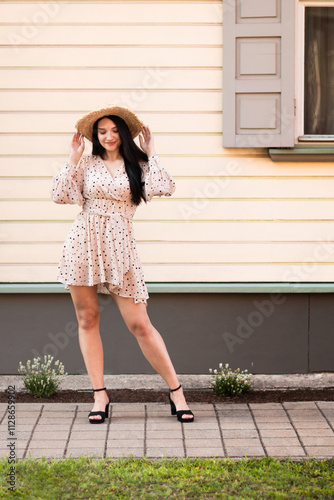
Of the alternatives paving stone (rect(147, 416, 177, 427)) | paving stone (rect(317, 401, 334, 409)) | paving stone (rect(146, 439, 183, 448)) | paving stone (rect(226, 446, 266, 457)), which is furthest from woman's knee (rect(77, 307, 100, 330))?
paving stone (rect(317, 401, 334, 409))

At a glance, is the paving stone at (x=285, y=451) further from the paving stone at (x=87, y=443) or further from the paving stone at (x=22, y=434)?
the paving stone at (x=22, y=434)

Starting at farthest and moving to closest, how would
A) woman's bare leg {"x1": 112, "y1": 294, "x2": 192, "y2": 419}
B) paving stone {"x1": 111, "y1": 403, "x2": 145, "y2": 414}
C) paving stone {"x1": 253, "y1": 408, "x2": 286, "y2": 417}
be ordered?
1. paving stone {"x1": 111, "y1": 403, "x2": 145, "y2": 414}
2. paving stone {"x1": 253, "y1": 408, "x2": 286, "y2": 417}
3. woman's bare leg {"x1": 112, "y1": 294, "x2": 192, "y2": 419}

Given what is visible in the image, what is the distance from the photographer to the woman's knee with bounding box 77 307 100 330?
477 cm

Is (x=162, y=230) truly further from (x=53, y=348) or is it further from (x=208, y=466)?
(x=208, y=466)

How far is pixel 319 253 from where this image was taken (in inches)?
225

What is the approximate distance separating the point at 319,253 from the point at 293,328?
597 mm

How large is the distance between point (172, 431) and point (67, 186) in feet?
Result: 5.28

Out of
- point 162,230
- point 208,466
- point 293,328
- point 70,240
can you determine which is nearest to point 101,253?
point 70,240

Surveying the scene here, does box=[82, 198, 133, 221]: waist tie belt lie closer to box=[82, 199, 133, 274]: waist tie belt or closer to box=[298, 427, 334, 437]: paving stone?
box=[82, 199, 133, 274]: waist tie belt

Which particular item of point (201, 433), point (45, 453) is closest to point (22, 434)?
point (45, 453)

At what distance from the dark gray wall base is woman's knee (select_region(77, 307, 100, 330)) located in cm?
93

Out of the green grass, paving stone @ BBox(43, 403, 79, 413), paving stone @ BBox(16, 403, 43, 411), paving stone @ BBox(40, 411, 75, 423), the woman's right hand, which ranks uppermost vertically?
the woman's right hand

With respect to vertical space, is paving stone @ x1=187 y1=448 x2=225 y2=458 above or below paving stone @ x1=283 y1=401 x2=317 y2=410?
above

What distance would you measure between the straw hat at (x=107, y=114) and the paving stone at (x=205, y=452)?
6.58 feet
